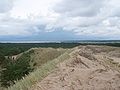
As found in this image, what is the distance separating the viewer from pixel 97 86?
38.9ft

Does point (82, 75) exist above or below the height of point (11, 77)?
above

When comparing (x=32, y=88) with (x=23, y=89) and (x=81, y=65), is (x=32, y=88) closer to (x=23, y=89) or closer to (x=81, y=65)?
(x=23, y=89)

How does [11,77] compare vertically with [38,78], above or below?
below

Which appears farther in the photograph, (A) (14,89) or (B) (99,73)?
(B) (99,73)

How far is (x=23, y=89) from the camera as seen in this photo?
1173cm

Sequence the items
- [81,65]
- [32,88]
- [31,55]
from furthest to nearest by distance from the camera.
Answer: [31,55] < [81,65] < [32,88]

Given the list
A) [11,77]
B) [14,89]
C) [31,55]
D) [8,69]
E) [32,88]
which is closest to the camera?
[32,88]

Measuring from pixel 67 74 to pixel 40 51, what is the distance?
181ft

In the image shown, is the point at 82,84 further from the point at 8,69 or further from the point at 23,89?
the point at 8,69

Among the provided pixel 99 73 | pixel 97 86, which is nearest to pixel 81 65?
pixel 99 73

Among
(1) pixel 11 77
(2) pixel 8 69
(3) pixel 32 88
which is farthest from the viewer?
(2) pixel 8 69

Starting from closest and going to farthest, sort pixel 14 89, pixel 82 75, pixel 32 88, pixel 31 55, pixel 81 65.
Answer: pixel 32 88 → pixel 14 89 → pixel 82 75 → pixel 81 65 → pixel 31 55

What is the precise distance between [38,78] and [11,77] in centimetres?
2471

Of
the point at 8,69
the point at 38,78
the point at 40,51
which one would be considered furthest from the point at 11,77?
the point at 40,51
